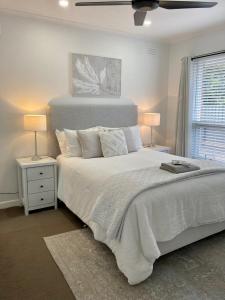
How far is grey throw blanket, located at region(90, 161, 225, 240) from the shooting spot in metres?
2.02

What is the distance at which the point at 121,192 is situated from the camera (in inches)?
84.5

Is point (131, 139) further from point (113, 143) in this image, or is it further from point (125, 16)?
point (125, 16)

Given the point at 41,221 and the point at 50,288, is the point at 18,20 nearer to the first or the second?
the point at 41,221

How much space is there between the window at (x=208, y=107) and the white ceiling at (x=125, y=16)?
596 mm

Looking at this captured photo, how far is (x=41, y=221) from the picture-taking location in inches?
121

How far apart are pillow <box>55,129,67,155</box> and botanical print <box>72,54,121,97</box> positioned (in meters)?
0.69

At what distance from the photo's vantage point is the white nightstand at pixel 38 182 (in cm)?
317

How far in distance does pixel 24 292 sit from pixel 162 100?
403cm

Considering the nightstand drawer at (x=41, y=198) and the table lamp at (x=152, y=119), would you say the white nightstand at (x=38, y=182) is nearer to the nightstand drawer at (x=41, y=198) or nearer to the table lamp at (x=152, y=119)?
the nightstand drawer at (x=41, y=198)

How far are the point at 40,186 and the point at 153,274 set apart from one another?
1.87 metres

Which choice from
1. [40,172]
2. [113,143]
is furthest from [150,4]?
[40,172]

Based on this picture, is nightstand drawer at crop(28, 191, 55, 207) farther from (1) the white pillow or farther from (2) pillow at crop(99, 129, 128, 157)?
(1) the white pillow

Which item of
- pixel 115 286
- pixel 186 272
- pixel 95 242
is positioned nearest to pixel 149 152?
pixel 95 242

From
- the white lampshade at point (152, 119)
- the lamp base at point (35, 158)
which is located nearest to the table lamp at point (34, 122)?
the lamp base at point (35, 158)
